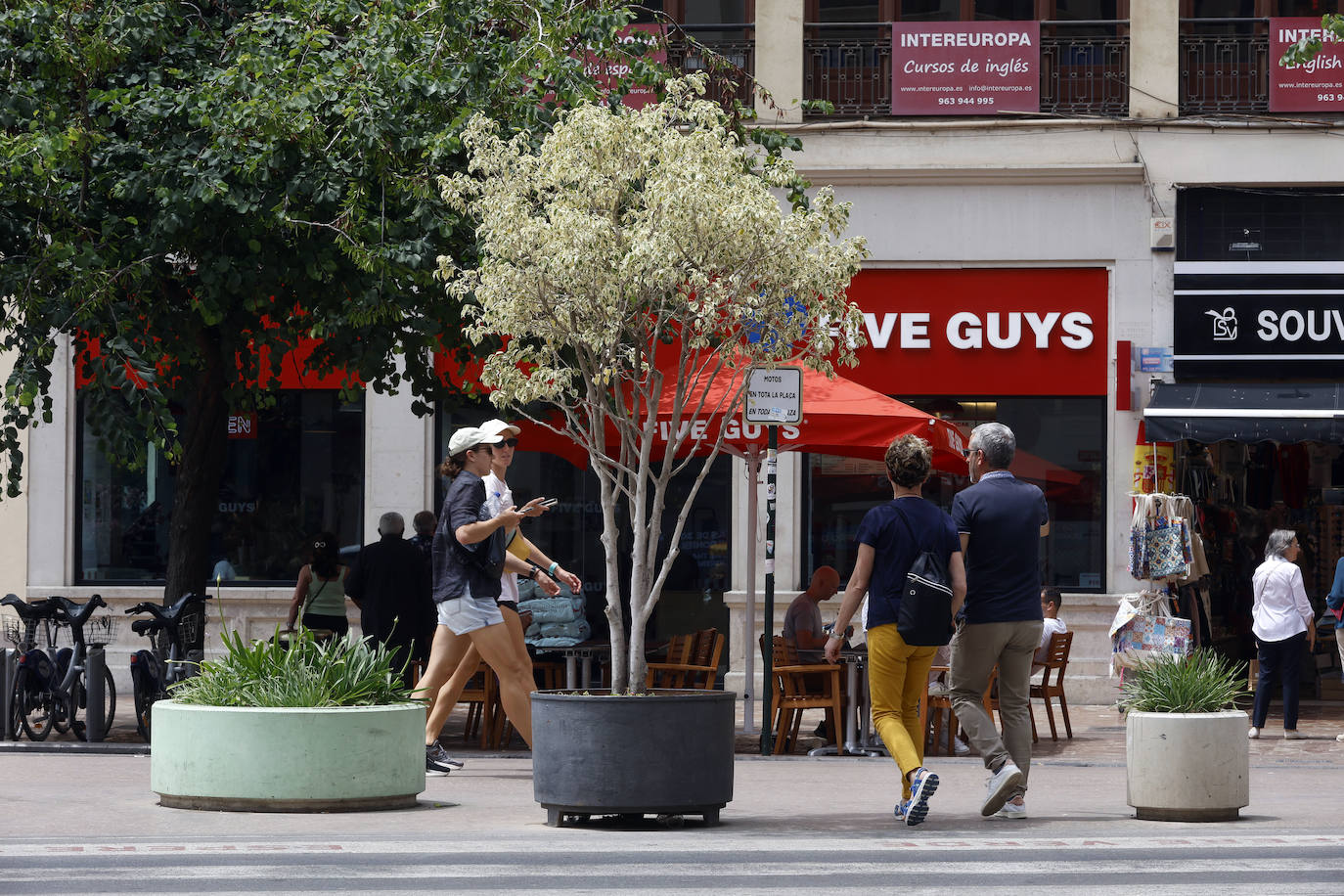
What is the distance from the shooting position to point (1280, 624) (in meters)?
14.7

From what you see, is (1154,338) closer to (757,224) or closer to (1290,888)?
(757,224)

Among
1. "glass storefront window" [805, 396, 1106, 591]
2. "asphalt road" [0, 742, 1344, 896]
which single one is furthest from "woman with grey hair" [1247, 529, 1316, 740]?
"asphalt road" [0, 742, 1344, 896]

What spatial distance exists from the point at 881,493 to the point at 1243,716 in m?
8.97

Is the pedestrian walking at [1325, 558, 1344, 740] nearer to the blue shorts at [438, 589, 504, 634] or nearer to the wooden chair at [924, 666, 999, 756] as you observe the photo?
the wooden chair at [924, 666, 999, 756]

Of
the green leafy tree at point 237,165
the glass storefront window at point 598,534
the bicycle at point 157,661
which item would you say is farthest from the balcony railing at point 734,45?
the bicycle at point 157,661

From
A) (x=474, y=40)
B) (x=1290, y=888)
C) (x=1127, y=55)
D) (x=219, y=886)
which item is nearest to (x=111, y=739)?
(x=474, y=40)

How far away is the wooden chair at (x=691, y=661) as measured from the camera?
547 inches

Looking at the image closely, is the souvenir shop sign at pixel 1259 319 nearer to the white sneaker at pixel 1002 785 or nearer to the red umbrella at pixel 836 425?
the red umbrella at pixel 836 425

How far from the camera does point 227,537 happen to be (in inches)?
727

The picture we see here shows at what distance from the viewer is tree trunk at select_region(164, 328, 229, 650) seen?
46.3ft

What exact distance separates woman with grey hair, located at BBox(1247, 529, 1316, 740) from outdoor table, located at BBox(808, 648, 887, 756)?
3.58 meters

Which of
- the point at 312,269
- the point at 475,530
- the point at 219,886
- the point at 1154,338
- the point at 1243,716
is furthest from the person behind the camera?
the point at 1154,338

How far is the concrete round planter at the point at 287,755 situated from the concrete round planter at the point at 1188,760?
3.64 metres

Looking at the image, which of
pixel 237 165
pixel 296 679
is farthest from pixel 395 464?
pixel 296 679
